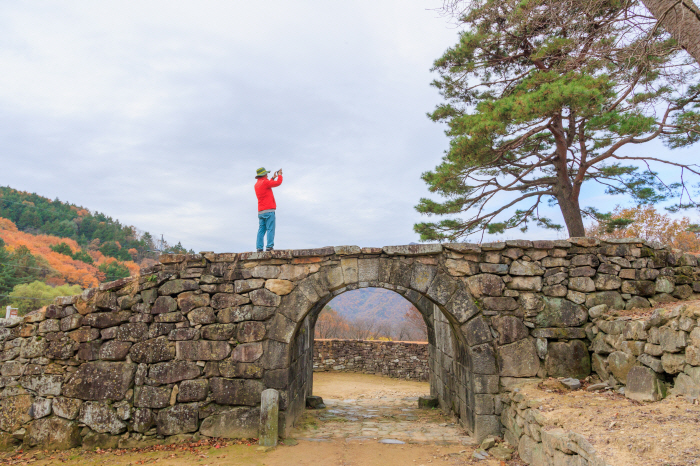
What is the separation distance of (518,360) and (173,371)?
16.1 feet

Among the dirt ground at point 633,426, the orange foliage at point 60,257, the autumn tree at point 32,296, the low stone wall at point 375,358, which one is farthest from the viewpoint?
the orange foliage at point 60,257

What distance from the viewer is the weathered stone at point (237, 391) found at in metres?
6.00

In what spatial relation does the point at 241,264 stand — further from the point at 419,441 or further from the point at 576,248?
the point at 576,248

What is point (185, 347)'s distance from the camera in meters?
6.15

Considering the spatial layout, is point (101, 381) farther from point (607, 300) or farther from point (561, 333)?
point (607, 300)

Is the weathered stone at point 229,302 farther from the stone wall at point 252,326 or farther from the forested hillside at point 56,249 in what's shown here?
the forested hillside at point 56,249

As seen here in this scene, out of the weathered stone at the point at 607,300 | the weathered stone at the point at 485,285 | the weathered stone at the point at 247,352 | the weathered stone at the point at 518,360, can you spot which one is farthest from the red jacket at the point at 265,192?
the weathered stone at the point at 607,300

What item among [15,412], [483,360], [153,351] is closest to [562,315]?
[483,360]

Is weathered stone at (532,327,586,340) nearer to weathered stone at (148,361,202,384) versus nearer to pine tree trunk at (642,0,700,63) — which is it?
pine tree trunk at (642,0,700,63)

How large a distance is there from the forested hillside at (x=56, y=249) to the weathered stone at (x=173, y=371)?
19.1m

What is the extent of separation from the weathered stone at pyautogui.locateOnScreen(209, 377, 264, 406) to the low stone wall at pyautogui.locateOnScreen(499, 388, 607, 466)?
340 cm

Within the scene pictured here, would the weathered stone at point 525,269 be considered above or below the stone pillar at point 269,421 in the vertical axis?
above

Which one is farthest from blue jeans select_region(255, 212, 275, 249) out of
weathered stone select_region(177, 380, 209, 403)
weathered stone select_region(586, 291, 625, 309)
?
weathered stone select_region(586, 291, 625, 309)

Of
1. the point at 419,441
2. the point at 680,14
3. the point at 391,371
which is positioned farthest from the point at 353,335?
the point at 680,14
